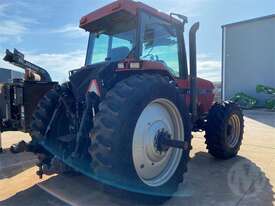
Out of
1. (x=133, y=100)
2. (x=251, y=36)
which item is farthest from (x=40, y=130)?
(x=251, y=36)

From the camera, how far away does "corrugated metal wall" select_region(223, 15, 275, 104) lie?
17.6 m

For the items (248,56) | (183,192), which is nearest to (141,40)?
(183,192)

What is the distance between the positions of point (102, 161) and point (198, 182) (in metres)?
1.90

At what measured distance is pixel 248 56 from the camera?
18.3m

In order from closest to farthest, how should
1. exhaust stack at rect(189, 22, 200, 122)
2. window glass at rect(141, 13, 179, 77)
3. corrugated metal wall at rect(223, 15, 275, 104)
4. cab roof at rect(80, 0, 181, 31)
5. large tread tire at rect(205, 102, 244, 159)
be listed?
cab roof at rect(80, 0, 181, 31), window glass at rect(141, 13, 179, 77), exhaust stack at rect(189, 22, 200, 122), large tread tire at rect(205, 102, 244, 159), corrugated metal wall at rect(223, 15, 275, 104)

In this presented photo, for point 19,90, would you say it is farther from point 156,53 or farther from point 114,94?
point 114,94

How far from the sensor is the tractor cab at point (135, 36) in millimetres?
3924

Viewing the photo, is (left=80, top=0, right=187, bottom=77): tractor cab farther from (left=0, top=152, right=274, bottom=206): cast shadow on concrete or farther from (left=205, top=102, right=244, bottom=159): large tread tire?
(left=0, top=152, right=274, bottom=206): cast shadow on concrete

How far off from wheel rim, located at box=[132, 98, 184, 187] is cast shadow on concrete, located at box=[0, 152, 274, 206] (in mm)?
325

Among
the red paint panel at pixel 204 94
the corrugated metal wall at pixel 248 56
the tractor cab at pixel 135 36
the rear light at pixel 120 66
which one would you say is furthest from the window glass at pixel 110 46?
the corrugated metal wall at pixel 248 56

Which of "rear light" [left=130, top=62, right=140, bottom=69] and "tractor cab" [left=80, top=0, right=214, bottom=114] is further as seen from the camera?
"tractor cab" [left=80, top=0, right=214, bottom=114]

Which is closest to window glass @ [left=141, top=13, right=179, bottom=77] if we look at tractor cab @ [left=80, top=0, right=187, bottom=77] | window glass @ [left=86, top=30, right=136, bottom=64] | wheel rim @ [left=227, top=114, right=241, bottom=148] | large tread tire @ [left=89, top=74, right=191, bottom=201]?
tractor cab @ [left=80, top=0, right=187, bottom=77]

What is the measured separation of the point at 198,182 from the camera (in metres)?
4.21

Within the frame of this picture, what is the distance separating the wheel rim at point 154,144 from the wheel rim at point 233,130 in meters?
2.00
